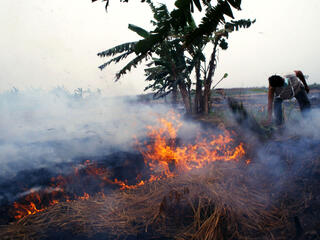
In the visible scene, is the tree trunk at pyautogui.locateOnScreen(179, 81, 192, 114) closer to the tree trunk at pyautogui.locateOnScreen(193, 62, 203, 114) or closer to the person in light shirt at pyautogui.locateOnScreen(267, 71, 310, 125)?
the tree trunk at pyautogui.locateOnScreen(193, 62, 203, 114)

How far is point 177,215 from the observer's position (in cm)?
216

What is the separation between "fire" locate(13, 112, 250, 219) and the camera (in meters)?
2.75

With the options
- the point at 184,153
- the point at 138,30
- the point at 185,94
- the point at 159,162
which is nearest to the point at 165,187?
the point at 159,162

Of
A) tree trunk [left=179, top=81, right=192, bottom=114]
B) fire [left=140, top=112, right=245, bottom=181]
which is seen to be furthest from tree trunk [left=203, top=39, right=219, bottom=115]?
fire [left=140, top=112, right=245, bottom=181]

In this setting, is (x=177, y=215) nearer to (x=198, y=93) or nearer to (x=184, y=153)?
(x=184, y=153)

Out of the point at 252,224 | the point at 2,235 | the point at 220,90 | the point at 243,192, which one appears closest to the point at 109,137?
the point at 2,235

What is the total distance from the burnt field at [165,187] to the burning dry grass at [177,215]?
11 millimetres

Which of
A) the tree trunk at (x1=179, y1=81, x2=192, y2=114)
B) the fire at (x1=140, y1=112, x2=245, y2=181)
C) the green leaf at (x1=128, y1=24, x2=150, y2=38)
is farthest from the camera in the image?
the tree trunk at (x1=179, y1=81, x2=192, y2=114)

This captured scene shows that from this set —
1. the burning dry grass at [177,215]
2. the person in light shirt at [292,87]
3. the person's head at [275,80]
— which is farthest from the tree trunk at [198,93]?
the burning dry grass at [177,215]

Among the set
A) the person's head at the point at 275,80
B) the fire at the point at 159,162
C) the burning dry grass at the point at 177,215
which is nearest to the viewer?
the burning dry grass at the point at 177,215

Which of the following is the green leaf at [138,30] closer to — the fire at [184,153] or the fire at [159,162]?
the fire at [159,162]

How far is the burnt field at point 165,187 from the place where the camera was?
2.03 metres

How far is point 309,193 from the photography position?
2.24 m

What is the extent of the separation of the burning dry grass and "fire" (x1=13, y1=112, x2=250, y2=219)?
13.1 inches
